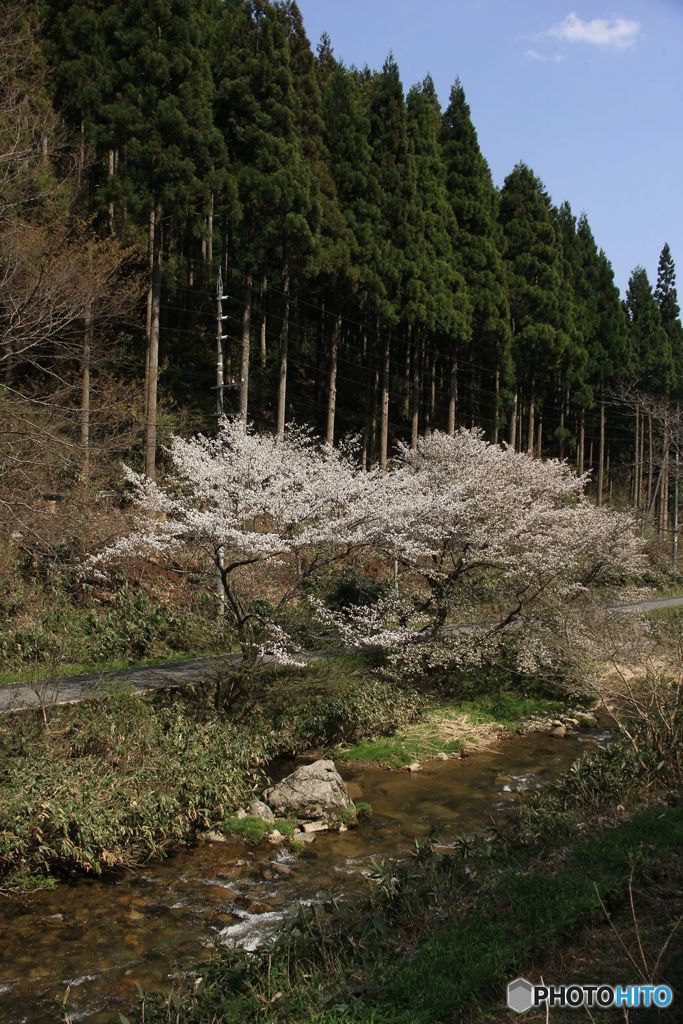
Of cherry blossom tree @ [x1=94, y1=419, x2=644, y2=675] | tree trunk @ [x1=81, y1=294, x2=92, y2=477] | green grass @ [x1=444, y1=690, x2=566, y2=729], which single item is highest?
tree trunk @ [x1=81, y1=294, x2=92, y2=477]

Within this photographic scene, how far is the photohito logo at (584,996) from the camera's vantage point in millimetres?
4320

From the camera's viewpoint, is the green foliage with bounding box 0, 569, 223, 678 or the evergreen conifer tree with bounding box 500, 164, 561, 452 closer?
the green foliage with bounding box 0, 569, 223, 678

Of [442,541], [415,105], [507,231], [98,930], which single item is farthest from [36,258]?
[507,231]

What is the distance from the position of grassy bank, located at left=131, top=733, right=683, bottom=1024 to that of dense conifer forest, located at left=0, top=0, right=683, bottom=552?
6.62 meters

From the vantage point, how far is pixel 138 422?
19422mm

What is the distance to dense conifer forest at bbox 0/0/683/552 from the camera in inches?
653

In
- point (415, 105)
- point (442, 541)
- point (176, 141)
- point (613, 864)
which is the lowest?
point (613, 864)

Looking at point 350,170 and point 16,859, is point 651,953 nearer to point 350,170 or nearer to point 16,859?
point 16,859

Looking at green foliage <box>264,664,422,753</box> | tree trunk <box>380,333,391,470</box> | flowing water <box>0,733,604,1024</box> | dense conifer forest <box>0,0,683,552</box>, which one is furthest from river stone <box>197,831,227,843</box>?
tree trunk <box>380,333,391,470</box>

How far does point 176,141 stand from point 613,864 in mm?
17855

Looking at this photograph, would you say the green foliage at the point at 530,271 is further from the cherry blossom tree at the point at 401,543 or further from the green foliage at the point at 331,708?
the green foliage at the point at 331,708

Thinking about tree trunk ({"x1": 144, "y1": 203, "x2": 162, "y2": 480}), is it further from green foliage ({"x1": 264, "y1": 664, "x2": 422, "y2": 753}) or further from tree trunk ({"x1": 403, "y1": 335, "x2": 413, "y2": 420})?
tree trunk ({"x1": 403, "y1": 335, "x2": 413, "y2": 420})

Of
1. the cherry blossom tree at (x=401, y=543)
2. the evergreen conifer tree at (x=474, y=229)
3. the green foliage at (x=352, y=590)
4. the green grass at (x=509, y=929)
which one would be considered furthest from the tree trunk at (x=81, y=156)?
the green grass at (x=509, y=929)

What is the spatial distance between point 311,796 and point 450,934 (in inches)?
187
